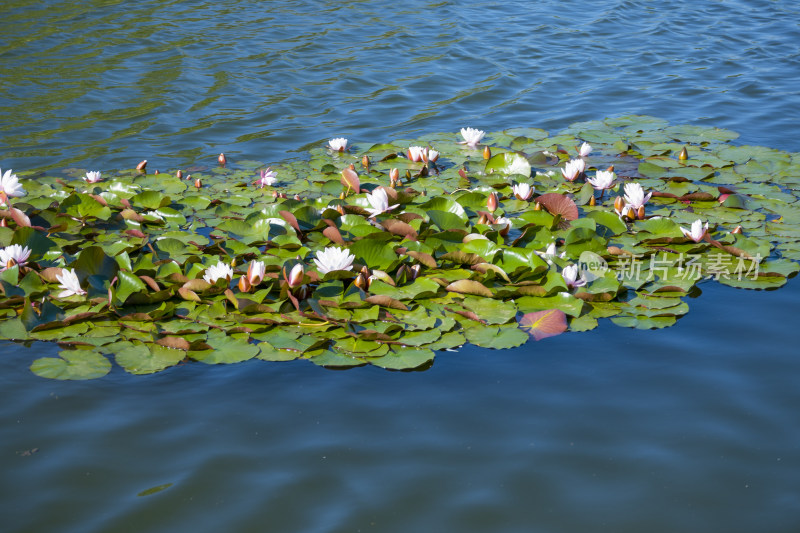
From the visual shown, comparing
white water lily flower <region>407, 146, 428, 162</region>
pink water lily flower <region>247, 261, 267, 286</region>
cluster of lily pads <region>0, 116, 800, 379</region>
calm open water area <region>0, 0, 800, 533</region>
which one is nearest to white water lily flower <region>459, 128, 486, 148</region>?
cluster of lily pads <region>0, 116, 800, 379</region>

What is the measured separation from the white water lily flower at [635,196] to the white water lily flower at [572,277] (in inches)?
40.6

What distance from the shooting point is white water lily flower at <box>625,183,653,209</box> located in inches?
169

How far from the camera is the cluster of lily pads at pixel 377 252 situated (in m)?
3.23

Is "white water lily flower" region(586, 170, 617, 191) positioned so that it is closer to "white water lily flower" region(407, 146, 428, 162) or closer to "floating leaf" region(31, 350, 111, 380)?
"white water lily flower" region(407, 146, 428, 162)

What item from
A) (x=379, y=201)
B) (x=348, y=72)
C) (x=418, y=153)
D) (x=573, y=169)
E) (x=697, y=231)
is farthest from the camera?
(x=348, y=72)

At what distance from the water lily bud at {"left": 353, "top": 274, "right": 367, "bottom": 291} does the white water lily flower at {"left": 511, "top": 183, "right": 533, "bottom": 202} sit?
149 cm

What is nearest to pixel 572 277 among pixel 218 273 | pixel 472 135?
pixel 218 273

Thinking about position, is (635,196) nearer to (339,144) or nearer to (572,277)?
(572,277)

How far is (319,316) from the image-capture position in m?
3.30

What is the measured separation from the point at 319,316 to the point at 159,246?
1230 mm

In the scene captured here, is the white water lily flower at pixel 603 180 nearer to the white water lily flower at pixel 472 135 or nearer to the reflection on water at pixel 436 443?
the white water lily flower at pixel 472 135

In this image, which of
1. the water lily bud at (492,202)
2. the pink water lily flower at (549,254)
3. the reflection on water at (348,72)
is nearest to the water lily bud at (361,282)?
the pink water lily flower at (549,254)

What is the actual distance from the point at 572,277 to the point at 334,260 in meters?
1.22

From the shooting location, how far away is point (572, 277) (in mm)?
3504
